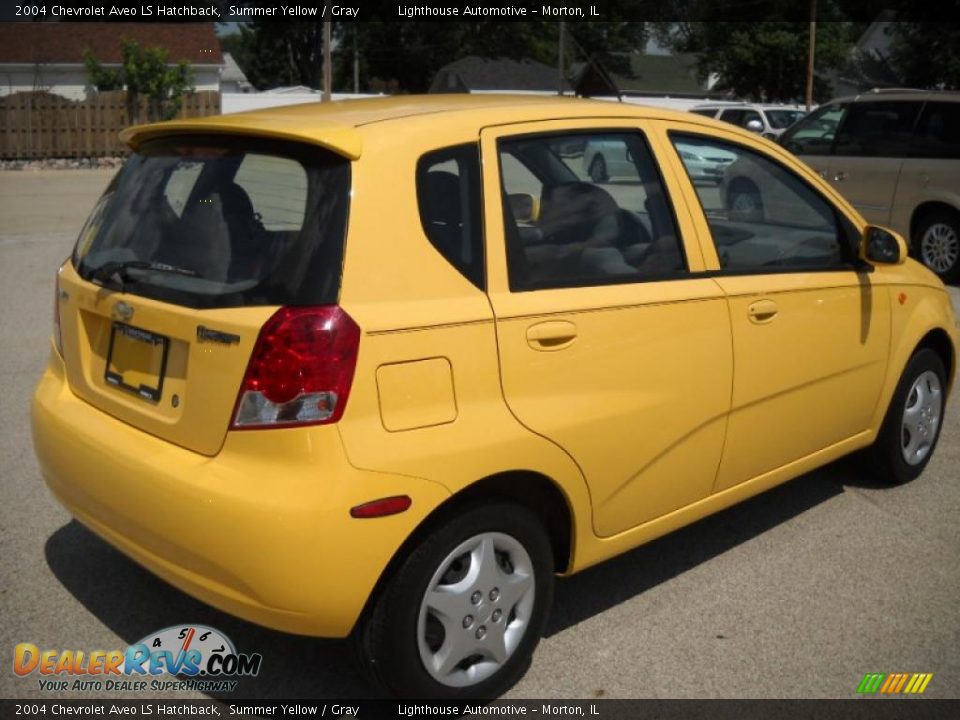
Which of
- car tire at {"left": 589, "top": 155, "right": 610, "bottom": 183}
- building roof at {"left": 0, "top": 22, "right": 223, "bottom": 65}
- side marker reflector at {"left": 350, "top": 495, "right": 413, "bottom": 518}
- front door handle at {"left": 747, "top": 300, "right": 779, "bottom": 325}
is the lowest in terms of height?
side marker reflector at {"left": 350, "top": 495, "right": 413, "bottom": 518}

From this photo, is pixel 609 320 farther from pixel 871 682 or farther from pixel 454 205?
pixel 871 682

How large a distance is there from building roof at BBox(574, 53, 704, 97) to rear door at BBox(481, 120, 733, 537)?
64324 mm

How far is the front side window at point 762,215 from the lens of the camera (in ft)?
13.2

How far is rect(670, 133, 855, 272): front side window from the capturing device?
4023mm

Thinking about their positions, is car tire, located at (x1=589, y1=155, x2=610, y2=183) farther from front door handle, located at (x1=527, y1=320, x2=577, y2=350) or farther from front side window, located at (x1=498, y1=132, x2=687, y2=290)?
front door handle, located at (x1=527, y1=320, x2=577, y2=350)

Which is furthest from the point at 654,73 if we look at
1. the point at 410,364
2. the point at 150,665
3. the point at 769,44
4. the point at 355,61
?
the point at 410,364

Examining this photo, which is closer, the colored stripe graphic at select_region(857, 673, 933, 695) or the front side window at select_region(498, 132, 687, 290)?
the front side window at select_region(498, 132, 687, 290)

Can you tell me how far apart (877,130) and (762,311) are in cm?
932

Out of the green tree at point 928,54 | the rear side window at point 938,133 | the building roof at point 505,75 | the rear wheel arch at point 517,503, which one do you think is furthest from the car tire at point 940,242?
the building roof at point 505,75

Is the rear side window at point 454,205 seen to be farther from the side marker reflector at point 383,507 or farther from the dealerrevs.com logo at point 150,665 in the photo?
the dealerrevs.com logo at point 150,665

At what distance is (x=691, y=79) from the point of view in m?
69.9

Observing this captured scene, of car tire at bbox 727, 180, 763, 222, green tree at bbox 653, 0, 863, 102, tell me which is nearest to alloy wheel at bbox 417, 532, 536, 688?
car tire at bbox 727, 180, 763, 222

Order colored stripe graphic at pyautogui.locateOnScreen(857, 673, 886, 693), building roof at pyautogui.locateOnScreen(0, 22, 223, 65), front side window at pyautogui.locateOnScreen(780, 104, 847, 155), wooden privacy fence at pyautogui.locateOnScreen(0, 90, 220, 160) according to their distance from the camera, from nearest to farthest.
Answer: colored stripe graphic at pyautogui.locateOnScreen(857, 673, 886, 693)
front side window at pyautogui.locateOnScreen(780, 104, 847, 155)
wooden privacy fence at pyautogui.locateOnScreen(0, 90, 220, 160)
building roof at pyautogui.locateOnScreen(0, 22, 223, 65)

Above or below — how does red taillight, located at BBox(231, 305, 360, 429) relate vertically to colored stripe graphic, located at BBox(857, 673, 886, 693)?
above
